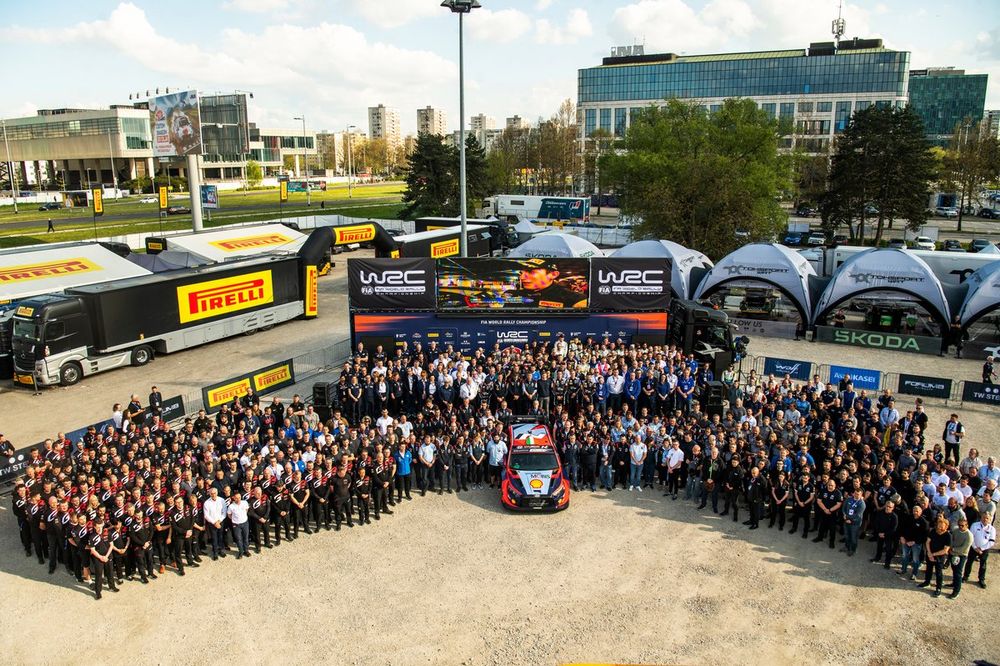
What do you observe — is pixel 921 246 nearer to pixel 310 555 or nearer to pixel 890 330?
pixel 890 330

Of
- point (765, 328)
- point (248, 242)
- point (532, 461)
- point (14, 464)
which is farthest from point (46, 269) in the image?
point (765, 328)

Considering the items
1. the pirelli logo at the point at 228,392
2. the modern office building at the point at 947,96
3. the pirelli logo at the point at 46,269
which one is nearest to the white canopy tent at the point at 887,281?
the pirelli logo at the point at 228,392

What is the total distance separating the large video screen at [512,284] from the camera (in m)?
21.3

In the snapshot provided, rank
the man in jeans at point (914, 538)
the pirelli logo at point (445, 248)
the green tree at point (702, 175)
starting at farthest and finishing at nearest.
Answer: the pirelli logo at point (445, 248)
the green tree at point (702, 175)
the man in jeans at point (914, 538)

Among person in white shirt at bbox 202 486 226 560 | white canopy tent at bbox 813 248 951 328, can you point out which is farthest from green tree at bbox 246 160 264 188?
person in white shirt at bbox 202 486 226 560

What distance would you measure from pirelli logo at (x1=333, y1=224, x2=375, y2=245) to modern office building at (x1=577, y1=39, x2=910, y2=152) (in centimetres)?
7614

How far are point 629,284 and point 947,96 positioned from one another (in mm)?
210397

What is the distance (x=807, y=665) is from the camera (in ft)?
30.6

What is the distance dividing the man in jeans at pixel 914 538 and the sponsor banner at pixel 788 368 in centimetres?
1039

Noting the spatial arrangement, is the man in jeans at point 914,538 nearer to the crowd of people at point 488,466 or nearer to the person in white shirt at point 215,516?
the crowd of people at point 488,466

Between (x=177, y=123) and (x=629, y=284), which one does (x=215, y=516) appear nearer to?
(x=629, y=284)

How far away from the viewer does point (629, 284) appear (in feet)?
70.3

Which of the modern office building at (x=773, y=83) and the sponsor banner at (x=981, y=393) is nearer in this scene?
the sponsor banner at (x=981, y=393)

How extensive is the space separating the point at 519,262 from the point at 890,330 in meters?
17.2
